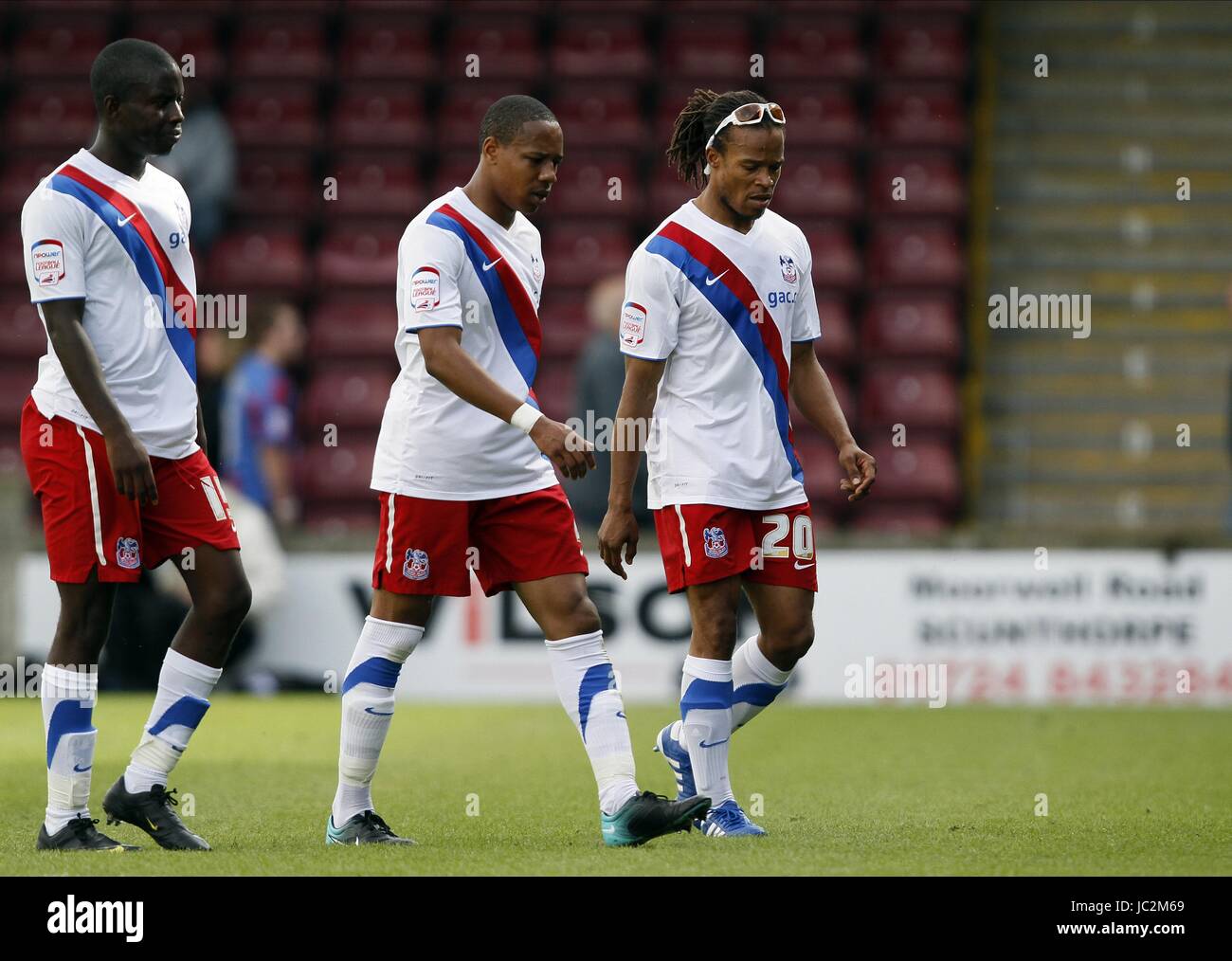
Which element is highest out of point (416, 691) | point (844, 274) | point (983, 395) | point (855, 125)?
point (855, 125)

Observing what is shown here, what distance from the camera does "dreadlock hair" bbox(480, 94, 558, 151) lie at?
5.25 meters

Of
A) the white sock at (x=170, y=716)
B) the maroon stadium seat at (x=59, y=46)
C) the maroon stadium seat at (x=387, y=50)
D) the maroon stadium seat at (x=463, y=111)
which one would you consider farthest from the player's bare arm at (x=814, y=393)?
the maroon stadium seat at (x=59, y=46)

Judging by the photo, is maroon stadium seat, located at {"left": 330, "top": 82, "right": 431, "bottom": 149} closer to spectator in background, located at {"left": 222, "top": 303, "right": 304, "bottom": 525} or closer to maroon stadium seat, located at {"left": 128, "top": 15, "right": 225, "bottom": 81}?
maroon stadium seat, located at {"left": 128, "top": 15, "right": 225, "bottom": 81}

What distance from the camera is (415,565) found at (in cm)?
527

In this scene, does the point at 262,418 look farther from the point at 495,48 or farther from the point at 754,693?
the point at 754,693

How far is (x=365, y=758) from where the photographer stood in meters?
5.30

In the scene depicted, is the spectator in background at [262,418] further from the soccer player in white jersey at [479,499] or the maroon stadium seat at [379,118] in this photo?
the soccer player in white jersey at [479,499]

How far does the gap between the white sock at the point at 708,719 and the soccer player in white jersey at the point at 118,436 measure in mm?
1263

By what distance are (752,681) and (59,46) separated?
10.3 metres

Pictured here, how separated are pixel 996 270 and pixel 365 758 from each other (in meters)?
9.69

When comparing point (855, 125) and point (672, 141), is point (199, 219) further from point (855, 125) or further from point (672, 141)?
point (672, 141)

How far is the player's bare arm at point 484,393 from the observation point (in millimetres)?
4867

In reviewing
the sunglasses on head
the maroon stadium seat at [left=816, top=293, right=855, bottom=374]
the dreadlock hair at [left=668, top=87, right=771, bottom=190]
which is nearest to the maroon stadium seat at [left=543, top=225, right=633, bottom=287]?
the maroon stadium seat at [left=816, top=293, right=855, bottom=374]
